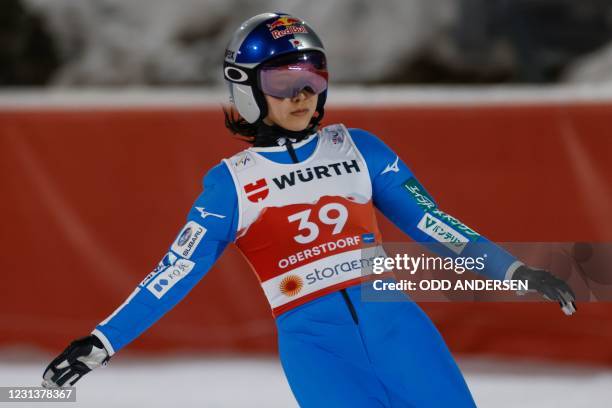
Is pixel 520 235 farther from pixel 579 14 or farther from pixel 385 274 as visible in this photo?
pixel 579 14

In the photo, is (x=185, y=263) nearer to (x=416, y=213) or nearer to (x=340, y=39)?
(x=416, y=213)

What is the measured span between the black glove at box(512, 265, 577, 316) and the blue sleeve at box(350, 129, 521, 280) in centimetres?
10

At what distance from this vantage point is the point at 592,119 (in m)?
5.12

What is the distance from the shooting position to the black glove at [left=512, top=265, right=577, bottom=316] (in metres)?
2.61

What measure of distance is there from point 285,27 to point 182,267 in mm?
771

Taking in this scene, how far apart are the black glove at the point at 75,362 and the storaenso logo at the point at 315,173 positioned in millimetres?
685

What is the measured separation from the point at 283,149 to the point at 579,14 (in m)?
7.49

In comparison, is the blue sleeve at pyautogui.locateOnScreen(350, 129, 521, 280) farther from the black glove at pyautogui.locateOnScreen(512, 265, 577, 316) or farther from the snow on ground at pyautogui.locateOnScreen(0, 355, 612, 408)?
the snow on ground at pyautogui.locateOnScreen(0, 355, 612, 408)

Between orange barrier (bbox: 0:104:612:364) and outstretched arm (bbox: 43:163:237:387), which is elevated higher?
orange barrier (bbox: 0:104:612:364)

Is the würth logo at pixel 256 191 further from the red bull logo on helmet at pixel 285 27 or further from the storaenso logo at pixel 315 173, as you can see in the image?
the red bull logo on helmet at pixel 285 27

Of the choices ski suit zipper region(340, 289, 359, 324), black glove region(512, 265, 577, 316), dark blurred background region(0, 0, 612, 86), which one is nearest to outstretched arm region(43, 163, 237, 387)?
ski suit zipper region(340, 289, 359, 324)

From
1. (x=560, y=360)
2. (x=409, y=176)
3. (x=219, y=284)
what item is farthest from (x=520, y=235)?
(x=409, y=176)

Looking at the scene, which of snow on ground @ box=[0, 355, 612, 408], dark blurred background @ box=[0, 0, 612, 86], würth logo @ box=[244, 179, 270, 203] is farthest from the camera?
dark blurred background @ box=[0, 0, 612, 86]

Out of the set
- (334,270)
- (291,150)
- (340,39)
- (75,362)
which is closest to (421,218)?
(334,270)
